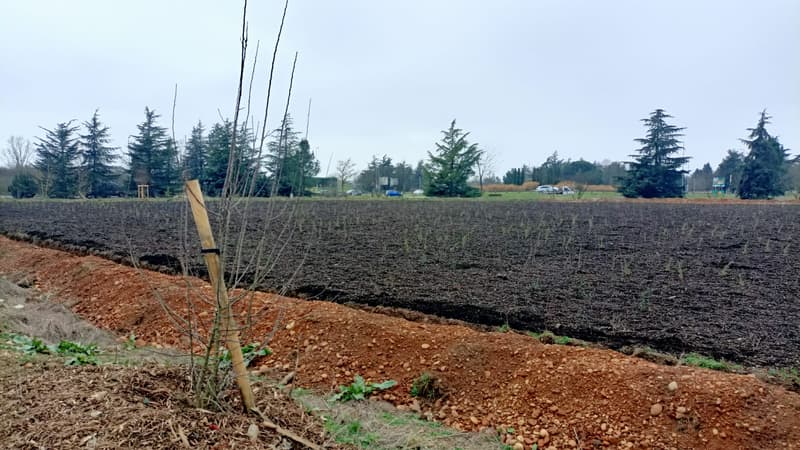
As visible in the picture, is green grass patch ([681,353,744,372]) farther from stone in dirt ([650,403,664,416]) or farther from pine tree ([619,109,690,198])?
pine tree ([619,109,690,198])

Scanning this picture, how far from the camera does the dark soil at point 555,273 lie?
4352 millimetres

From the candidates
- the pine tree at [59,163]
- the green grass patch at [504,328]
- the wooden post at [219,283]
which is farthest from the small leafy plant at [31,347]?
the pine tree at [59,163]

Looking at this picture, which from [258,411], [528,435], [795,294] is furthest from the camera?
[795,294]

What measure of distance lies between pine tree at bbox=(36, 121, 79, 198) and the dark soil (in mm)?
23187

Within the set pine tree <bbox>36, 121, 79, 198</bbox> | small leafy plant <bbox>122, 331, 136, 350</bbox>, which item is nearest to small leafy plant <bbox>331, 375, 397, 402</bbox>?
small leafy plant <bbox>122, 331, 136, 350</bbox>

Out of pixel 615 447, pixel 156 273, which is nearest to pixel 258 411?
pixel 615 447

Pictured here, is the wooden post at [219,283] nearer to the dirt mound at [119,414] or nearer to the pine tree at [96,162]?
the dirt mound at [119,414]

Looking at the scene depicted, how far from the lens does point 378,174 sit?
4775cm

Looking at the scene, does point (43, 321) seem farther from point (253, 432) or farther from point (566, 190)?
point (566, 190)

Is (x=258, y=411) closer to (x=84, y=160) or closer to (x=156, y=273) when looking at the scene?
(x=156, y=273)

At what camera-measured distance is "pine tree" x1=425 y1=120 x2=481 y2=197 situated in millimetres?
39938

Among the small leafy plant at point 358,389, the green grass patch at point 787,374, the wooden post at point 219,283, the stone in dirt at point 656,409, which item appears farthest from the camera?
the small leafy plant at point 358,389

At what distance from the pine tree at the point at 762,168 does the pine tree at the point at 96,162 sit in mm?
46967

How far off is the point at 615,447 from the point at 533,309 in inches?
86.2
